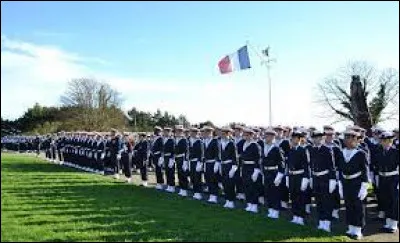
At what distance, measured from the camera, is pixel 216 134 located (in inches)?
794

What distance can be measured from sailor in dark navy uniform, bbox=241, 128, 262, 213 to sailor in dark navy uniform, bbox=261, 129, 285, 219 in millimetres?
368

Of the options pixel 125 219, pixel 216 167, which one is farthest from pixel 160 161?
pixel 125 219

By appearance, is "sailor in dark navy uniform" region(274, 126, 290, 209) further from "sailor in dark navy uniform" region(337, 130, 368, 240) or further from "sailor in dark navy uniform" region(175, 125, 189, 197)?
"sailor in dark navy uniform" region(175, 125, 189, 197)

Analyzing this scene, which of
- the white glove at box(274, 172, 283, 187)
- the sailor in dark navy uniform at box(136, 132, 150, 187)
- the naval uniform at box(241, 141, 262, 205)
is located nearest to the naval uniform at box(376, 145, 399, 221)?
the white glove at box(274, 172, 283, 187)

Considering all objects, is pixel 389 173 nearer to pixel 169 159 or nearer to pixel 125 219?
pixel 125 219

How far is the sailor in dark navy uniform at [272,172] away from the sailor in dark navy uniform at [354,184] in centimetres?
226

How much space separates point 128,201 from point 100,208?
6.24 ft

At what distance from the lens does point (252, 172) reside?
52.6 feet

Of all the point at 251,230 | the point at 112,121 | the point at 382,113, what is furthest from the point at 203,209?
the point at 112,121

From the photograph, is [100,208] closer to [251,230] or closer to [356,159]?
[251,230]

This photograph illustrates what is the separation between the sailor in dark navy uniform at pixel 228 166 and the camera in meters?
17.0

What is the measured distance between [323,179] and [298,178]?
2.58ft

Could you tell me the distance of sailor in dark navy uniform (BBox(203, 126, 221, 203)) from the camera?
59.9ft

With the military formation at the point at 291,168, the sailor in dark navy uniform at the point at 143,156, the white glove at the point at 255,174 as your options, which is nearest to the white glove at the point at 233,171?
the military formation at the point at 291,168
